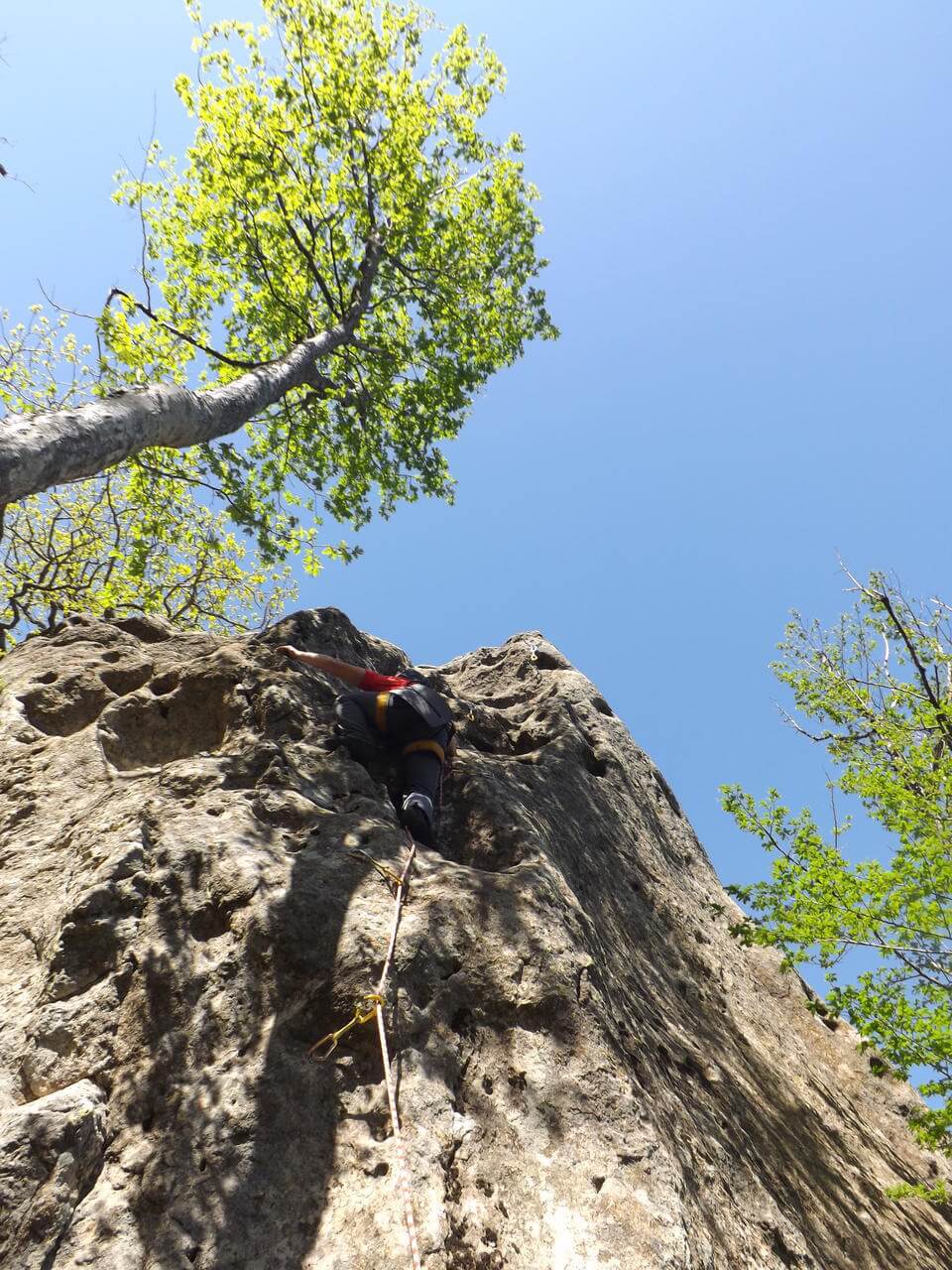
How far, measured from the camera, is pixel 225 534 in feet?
50.4

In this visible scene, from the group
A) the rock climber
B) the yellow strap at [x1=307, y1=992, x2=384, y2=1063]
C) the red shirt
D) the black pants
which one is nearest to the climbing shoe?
the rock climber

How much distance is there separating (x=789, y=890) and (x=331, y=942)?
4571 mm

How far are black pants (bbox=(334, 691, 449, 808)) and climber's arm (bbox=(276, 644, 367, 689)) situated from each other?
1.28 feet

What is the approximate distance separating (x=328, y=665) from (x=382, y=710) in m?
0.96

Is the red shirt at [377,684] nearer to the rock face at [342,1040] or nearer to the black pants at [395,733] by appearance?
the black pants at [395,733]

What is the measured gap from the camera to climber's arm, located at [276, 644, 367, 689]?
692cm

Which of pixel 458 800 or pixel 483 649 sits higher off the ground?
pixel 483 649

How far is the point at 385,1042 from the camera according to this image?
11.6 ft

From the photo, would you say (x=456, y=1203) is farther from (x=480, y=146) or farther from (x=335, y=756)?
(x=480, y=146)

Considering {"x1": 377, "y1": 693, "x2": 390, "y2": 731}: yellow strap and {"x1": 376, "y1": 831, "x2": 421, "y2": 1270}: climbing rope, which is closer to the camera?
{"x1": 376, "y1": 831, "x2": 421, "y2": 1270}: climbing rope

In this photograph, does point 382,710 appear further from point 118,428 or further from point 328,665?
point 118,428

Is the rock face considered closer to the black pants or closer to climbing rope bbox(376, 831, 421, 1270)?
climbing rope bbox(376, 831, 421, 1270)

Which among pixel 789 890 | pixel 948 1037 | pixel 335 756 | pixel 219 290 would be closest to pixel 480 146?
pixel 219 290

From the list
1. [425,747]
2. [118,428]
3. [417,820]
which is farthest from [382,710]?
[118,428]
